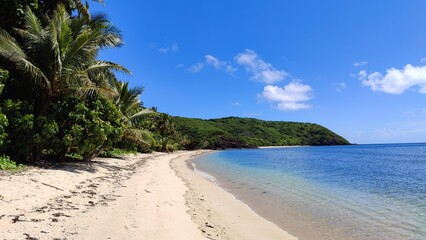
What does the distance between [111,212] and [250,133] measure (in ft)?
421

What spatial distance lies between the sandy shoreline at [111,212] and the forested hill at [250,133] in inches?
2659

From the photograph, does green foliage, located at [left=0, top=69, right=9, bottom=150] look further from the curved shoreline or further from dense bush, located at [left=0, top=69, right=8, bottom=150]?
the curved shoreline

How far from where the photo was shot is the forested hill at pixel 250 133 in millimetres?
100075

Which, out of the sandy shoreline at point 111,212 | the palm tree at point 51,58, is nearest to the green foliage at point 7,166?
the sandy shoreline at point 111,212

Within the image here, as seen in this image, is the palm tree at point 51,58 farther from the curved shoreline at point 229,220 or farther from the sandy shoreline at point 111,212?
the curved shoreline at point 229,220

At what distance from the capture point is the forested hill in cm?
10007

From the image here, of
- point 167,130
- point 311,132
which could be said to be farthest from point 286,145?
point 167,130

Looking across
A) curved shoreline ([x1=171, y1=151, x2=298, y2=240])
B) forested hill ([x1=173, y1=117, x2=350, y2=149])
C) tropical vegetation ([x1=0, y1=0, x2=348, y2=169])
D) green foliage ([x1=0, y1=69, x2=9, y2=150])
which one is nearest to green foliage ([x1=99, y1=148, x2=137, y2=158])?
tropical vegetation ([x1=0, y1=0, x2=348, y2=169])

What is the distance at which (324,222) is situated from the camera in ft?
28.7

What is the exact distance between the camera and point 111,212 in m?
7.05

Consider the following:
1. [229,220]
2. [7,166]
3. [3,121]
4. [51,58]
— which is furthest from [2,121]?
[229,220]

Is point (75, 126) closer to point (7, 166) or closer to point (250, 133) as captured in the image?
point (7, 166)

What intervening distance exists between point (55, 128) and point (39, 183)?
369 cm

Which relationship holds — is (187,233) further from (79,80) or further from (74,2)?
(74,2)
